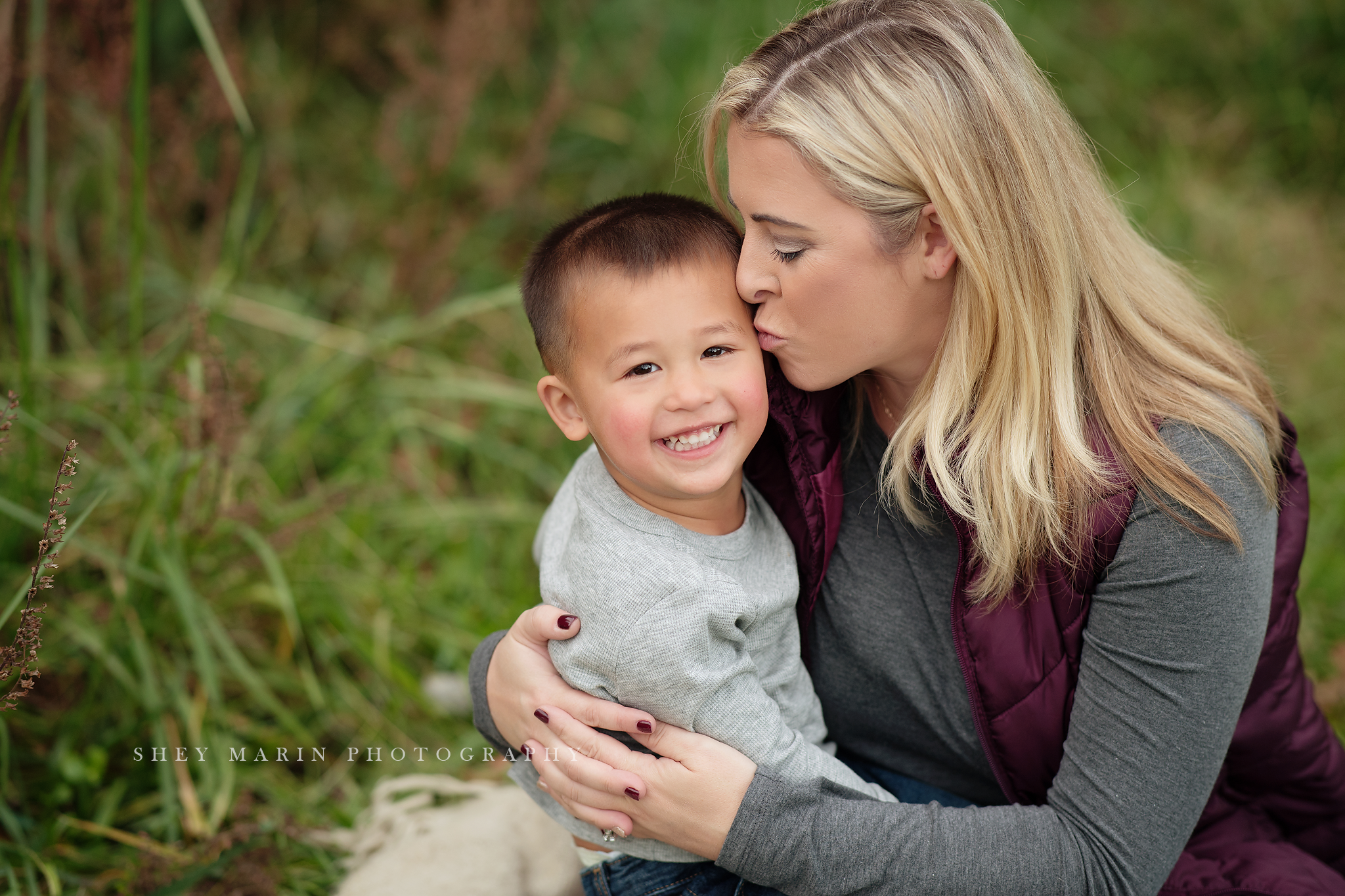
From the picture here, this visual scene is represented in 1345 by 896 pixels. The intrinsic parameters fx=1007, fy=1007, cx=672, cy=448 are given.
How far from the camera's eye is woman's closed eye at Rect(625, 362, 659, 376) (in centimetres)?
153

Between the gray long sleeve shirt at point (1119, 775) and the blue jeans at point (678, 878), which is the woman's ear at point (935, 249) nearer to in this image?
Result: the gray long sleeve shirt at point (1119, 775)

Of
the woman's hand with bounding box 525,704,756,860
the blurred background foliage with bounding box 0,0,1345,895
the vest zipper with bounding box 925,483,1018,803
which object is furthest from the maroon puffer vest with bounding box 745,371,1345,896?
the blurred background foliage with bounding box 0,0,1345,895

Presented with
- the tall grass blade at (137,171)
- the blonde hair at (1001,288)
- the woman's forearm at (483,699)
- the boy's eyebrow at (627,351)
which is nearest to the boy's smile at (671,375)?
the boy's eyebrow at (627,351)

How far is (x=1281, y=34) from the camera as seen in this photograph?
16.3 ft

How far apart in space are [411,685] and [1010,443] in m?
1.65

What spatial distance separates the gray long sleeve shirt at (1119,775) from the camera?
1425 millimetres

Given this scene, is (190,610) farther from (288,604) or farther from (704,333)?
(704,333)

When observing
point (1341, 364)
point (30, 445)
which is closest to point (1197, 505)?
point (30, 445)

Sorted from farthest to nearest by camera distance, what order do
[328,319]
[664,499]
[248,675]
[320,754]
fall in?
[328,319], [320,754], [248,675], [664,499]

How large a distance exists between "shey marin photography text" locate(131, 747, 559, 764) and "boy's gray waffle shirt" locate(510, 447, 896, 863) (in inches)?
32.5

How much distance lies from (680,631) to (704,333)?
454 mm

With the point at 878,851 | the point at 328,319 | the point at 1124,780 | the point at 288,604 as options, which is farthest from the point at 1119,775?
the point at 328,319

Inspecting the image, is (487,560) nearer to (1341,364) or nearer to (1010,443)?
(1010,443)

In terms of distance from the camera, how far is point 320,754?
240 cm
